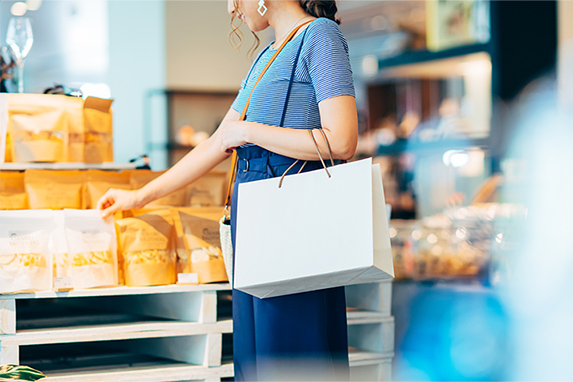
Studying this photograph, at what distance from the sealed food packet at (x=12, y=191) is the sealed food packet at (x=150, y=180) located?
0.31m

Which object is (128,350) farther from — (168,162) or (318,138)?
(168,162)

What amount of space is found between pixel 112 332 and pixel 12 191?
48 centimetres

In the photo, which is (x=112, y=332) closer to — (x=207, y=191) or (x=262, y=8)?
(x=207, y=191)

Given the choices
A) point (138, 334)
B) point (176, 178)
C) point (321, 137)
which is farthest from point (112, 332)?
point (321, 137)

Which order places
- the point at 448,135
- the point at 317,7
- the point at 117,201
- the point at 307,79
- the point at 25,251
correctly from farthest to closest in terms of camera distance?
1. the point at 448,135
2. the point at 117,201
3. the point at 25,251
4. the point at 317,7
5. the point at 307,79

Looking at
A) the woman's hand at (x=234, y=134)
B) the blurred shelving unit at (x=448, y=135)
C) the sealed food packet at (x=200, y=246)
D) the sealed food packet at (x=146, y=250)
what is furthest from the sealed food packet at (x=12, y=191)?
the blurred shelving unit at (x=448, y=135)

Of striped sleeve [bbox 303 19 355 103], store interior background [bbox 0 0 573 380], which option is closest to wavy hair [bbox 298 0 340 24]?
striped sleeve [bbox 303 19 355 103]

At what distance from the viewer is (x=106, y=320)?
1935mm

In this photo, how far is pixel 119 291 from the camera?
5.60ft

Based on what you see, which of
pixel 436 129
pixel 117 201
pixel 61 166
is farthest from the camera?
pixel 436 129

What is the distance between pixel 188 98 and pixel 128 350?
4.05 metres

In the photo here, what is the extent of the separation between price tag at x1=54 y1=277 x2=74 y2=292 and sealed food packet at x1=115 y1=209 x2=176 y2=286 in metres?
0.16

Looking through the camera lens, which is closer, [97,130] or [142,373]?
[142,373]

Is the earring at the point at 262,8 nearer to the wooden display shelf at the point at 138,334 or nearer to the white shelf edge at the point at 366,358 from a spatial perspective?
the wooden display shelf at the point at 138,334
